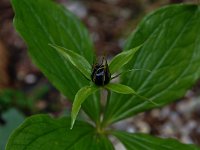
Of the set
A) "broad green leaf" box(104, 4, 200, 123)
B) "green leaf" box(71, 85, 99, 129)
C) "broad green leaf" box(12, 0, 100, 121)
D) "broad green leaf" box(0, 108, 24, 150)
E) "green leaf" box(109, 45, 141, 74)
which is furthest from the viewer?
"broad green leaf" box(0, 108, 24, 150)

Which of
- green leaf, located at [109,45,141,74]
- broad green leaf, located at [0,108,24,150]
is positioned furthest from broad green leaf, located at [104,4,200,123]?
broad green leaf, located at [0,108,24,150]

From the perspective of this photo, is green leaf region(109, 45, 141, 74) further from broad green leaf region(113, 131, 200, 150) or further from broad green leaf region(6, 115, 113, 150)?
broad green leaf region(113, 131, 200, 150)

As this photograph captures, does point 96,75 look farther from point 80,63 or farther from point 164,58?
point 164,58

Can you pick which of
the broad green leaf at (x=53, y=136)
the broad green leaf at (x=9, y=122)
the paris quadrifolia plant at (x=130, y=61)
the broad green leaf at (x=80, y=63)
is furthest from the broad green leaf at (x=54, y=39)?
the broad green leaf at (x=9, y=122)

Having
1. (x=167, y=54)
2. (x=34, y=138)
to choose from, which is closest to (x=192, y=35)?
(x=167, y=54)

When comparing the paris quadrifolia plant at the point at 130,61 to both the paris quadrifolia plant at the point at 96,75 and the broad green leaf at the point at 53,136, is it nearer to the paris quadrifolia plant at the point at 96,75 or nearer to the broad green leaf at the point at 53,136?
the broad green leaf at the point at 53,136

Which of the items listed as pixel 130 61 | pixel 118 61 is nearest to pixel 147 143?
pixel 130 61

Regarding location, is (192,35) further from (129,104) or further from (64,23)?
(64,23)
